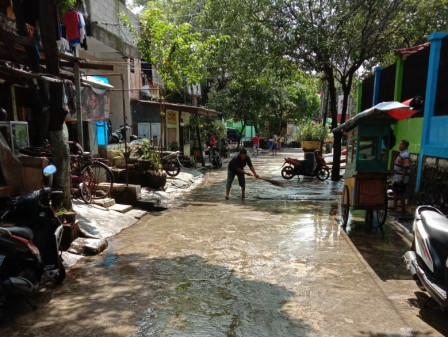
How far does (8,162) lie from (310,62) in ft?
36.2

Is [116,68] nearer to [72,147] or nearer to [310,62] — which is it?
[72,147]

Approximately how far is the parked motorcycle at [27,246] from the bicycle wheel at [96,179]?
3652 millimetres

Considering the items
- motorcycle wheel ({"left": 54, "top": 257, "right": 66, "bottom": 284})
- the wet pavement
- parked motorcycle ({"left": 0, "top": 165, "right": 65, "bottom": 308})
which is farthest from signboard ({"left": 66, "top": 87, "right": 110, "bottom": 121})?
motorcycle wheel ({"left": 54, "top": 257, "right": 66, "bottom": 284})

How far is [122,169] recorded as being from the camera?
11.2 meters

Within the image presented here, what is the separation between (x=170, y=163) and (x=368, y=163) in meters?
8.55

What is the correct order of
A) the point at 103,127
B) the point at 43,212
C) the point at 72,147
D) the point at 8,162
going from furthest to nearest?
the point at 103,127, the point at 72,147, the point at 8,162, the point at 43,212

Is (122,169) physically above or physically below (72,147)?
below

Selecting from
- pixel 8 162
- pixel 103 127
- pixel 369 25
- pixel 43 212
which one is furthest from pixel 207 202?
pixel 369 25

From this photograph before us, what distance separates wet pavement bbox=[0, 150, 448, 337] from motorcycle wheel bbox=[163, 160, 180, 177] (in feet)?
21.1

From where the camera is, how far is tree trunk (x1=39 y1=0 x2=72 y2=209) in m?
5.50

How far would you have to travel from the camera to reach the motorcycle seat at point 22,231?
375 cm

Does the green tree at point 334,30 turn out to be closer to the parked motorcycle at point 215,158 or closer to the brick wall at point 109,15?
the brick wall at point 109,15

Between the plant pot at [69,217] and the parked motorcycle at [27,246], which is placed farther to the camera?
the plant pot at [69,217]

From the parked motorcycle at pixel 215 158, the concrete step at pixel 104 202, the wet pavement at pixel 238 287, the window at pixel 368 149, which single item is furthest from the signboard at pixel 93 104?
the parked motorcycle at pixel 215 158
